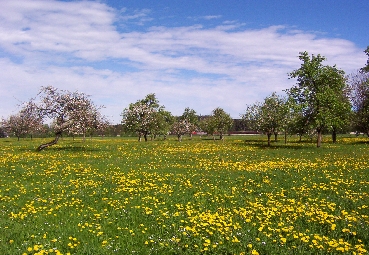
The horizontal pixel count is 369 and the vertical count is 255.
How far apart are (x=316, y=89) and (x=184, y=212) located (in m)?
35.3

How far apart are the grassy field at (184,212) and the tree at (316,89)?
21236 mm

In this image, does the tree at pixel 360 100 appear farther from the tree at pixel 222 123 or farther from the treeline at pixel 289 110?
the tree at pixel 222 123

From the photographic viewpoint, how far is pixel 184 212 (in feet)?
36.9

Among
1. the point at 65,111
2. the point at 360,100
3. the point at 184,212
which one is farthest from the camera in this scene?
the point at 360,100

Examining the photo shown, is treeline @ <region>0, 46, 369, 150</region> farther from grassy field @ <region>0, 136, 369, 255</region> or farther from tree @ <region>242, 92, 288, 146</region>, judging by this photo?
grassy field @ <region>0, 136, 369, 255</region>

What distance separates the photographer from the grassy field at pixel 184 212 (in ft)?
27.3

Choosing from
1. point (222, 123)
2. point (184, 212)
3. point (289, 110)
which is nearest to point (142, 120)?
point (222, 123)

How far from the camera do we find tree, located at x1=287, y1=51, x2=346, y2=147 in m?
39.3

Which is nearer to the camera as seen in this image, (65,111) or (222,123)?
(65,111)

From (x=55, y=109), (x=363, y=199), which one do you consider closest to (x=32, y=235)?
(x=363, y=199)

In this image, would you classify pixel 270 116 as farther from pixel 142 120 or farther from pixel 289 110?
pixel 142 120

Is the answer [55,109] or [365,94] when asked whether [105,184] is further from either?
[365,94]

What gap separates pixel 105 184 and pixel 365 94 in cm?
5473

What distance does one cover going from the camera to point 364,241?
8.72m
